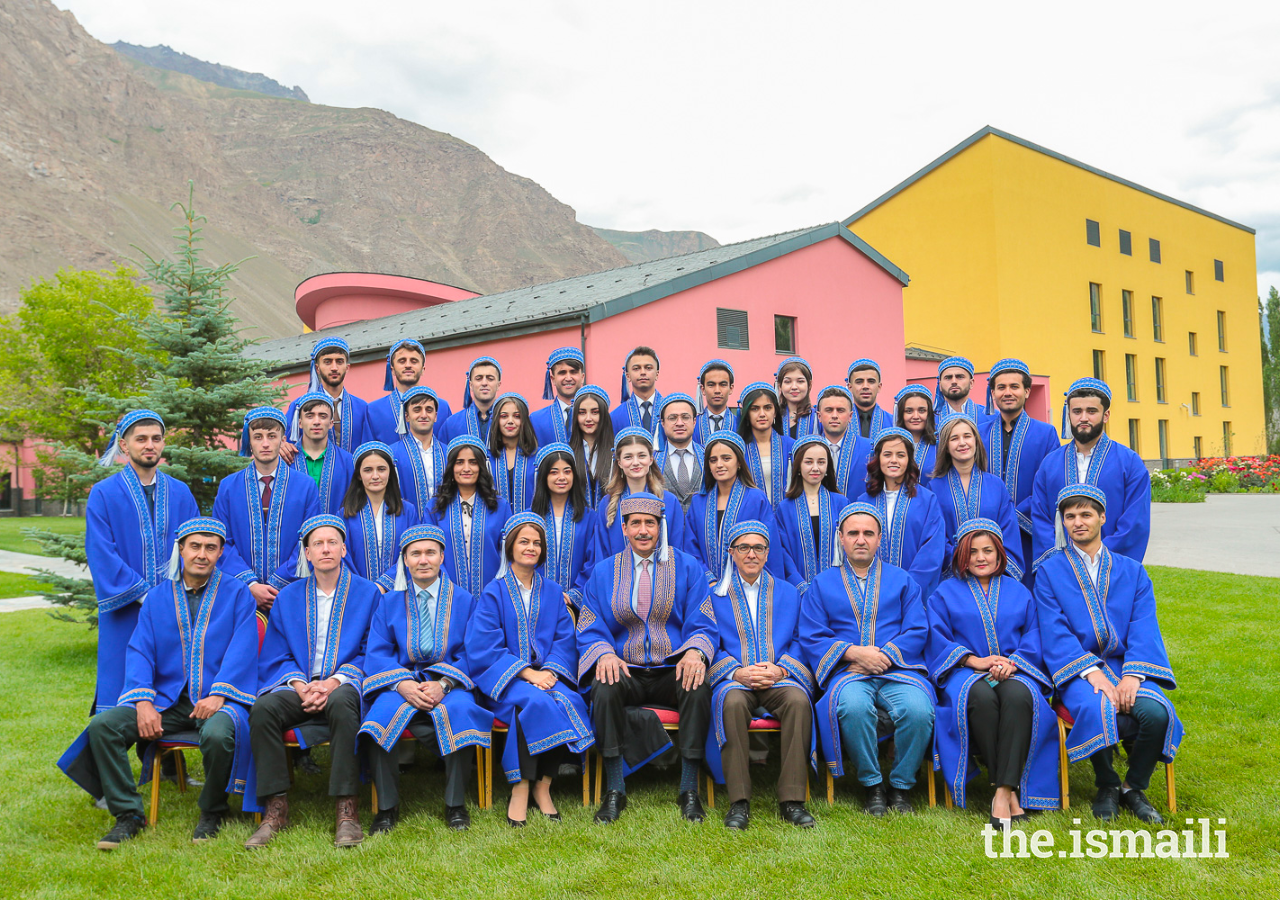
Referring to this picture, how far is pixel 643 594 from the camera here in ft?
16.4

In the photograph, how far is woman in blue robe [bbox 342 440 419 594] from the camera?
5.23m

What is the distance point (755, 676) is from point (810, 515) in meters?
1.17

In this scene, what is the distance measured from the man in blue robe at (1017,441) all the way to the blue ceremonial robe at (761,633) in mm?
1669

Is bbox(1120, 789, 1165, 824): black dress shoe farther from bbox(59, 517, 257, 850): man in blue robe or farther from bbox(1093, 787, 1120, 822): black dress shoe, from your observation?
bbox(59, 517, 257, 850): man in blue robe

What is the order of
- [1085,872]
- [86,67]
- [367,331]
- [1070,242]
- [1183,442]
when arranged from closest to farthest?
[1085,872]
[367,331]
[1070,242]
[1183,442]
[86,67]

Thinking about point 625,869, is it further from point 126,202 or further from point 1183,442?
point 126,202

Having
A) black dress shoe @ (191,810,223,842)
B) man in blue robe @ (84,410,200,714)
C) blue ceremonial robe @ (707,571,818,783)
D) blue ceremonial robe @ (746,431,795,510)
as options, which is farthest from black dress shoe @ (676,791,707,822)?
man in blue robe @ (84,410,200,714)

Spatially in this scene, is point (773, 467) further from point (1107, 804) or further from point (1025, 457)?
point (1107, 804)

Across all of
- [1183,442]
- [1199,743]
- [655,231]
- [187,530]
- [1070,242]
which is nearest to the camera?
[187,530]

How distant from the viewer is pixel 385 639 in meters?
→ 4.77

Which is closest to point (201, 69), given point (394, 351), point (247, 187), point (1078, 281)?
point (247, 187)

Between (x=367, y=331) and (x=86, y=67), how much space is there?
95545 mm

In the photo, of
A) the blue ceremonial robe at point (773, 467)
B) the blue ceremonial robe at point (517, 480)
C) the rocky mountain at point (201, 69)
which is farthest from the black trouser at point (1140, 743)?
the rocky mountain at point (201, 69)

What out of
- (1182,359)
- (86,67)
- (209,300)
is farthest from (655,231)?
(209,300)
